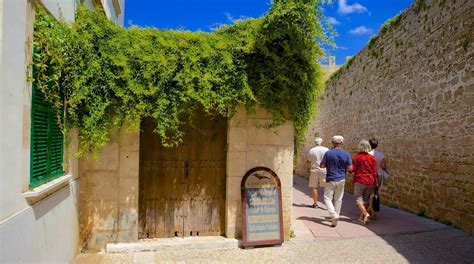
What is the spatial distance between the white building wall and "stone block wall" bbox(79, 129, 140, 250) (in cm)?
120

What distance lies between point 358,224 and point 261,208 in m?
2.23

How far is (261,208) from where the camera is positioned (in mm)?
4980

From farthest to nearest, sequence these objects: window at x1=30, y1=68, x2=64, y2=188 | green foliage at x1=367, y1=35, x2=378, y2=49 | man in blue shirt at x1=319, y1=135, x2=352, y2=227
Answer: green foliage at x1=367, y1=35, x2=378, y2=49
man in blue shirt at x1=319, y1=135, x2=352, y2=227
window at x1=30, y1=68, x2=64, y2=188

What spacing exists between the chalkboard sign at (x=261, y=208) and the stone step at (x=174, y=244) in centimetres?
32

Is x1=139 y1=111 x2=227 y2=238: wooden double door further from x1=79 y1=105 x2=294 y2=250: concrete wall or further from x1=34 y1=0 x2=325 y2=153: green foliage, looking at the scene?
x1=34 y1=0 x2=325 y2=153: green foliage

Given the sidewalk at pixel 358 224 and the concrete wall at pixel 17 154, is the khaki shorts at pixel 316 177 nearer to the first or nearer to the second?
the sidewalk at pixel 358 224

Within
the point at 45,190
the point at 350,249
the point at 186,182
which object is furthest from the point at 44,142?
the point at 350,249

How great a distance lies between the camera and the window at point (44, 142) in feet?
9.97

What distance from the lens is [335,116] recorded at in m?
13.0

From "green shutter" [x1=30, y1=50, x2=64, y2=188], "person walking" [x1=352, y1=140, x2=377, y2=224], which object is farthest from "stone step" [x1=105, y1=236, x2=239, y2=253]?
"person walking" [x1=352, y1=140, x2=377, y2=224]

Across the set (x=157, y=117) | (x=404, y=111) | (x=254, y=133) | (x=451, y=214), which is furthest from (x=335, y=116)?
(x=157, y=117)

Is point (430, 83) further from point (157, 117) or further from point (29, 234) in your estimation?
point (29, 234)

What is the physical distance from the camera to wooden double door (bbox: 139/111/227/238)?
4.96 meters

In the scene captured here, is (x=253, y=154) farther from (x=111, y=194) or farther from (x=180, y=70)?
(x=111, y=194)
